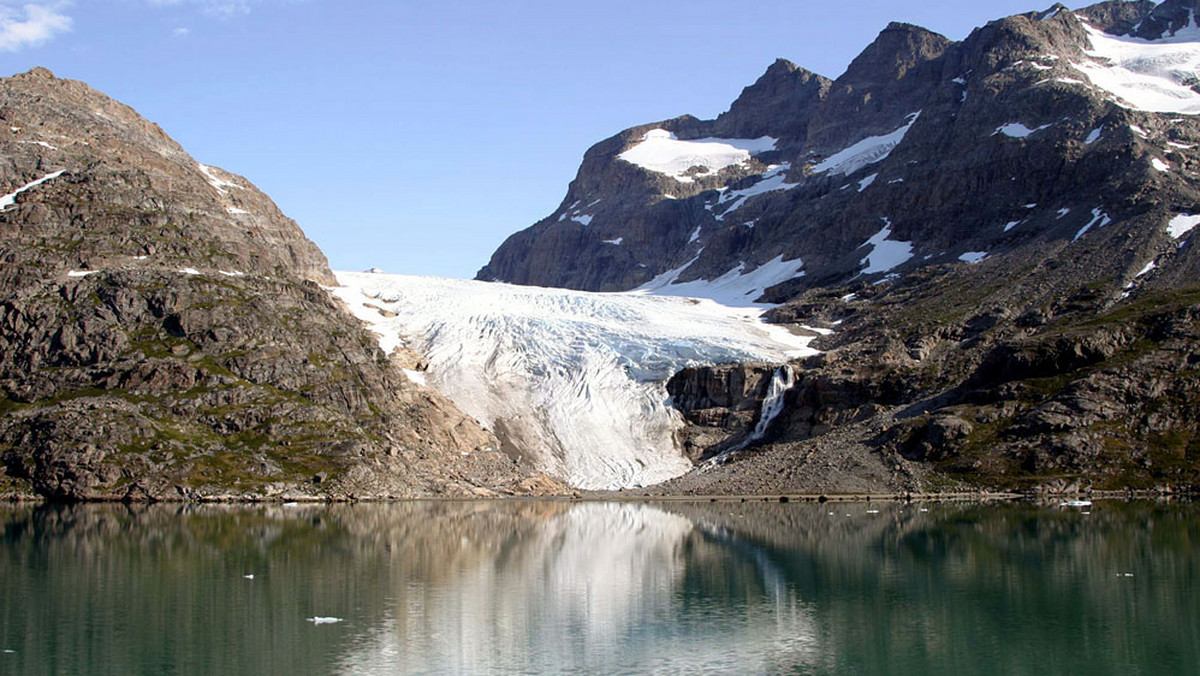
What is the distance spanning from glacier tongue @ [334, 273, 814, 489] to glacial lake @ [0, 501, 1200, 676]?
131 ft

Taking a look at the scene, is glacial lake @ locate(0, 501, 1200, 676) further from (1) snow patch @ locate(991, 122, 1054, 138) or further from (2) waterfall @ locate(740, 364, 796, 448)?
(1) snow patch @ locate(991, 122, 1054, 138)

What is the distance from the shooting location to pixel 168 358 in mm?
107188

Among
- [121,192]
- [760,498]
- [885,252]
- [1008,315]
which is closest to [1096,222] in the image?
[1008,315]

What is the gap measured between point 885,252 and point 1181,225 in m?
52.9

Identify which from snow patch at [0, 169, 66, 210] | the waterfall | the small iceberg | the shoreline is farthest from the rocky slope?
the small iceberg

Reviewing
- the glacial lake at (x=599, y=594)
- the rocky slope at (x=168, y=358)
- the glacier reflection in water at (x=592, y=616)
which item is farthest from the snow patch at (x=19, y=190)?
the glacier reflection in water at (x=592, y=616)

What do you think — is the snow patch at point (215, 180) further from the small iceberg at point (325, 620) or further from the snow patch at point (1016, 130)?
the snow patch at point (1016, 130)

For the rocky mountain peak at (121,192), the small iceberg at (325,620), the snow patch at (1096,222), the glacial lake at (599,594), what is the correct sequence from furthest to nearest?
the snow patch at (1096,222) < the rocky mountain peak at (121,192) < the small iceberg at (325,620) < the glacial lake at (599,594)

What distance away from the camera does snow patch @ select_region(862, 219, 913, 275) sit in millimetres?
178750

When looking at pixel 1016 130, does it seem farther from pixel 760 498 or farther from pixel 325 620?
pixel 325 620

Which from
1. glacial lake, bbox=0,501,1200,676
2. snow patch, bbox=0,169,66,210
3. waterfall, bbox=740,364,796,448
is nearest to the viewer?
glacial lake, bbox=0,501,1200,676

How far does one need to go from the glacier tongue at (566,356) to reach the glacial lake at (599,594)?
39.9 metres

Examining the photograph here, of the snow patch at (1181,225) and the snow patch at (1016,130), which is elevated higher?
the snow patch at (1016,130)

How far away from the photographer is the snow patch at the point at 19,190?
391 ft
